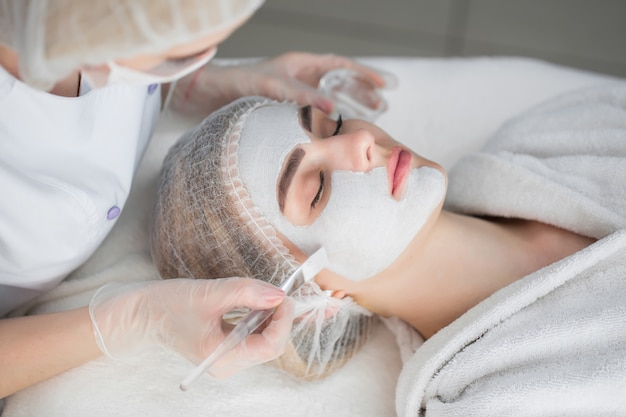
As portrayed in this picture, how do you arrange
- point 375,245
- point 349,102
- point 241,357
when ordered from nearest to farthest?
point 241,357
point 375,245
point 349,102

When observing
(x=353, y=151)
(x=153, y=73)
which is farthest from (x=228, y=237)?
(x=153, y=73)

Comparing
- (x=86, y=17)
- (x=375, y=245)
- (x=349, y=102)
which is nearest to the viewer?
(x=86, y=17)

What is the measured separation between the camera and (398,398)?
1211 millimetres

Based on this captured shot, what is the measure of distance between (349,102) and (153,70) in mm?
758

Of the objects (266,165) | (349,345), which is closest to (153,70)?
(266,165)

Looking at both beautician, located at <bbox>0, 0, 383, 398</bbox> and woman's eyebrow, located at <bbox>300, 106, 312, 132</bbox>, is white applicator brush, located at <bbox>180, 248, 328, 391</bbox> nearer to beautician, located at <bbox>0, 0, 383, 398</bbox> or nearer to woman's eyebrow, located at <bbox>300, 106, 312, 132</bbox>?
beautician, located at <bbox>0, 0, 383, 398</bbox>

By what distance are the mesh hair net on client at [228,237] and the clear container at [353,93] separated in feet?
0.96

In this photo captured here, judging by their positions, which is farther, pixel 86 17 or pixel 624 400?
pixel 624 400

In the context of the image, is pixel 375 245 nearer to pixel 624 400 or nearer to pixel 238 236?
pixel 238 236

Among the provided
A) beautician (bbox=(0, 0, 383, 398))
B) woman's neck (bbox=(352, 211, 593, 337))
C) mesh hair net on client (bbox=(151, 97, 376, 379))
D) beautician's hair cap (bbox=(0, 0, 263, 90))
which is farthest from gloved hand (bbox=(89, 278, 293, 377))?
beautician's hair cap (bbox=(0, 0, 263, 90))

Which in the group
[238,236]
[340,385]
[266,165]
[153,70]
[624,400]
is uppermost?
→ [153,70]

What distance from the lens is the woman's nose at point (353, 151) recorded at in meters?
1.17

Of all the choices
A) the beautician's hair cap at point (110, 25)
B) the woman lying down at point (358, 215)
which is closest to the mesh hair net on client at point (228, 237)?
the woman lying down at point (358, 215)

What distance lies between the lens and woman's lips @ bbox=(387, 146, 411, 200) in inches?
46.4
